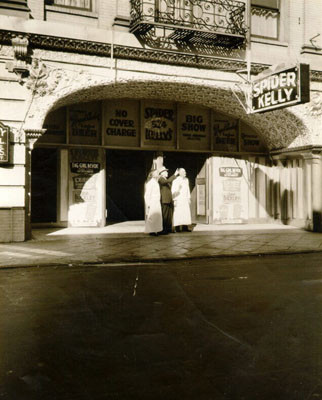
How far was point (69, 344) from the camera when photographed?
3963 mm

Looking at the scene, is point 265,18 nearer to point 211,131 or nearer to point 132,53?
point 211,131

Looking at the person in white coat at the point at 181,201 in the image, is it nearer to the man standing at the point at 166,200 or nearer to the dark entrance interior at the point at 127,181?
the man standing at the point at 166,200

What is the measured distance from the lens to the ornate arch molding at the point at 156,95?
10.9m

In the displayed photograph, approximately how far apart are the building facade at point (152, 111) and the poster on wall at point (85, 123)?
0.10 feet

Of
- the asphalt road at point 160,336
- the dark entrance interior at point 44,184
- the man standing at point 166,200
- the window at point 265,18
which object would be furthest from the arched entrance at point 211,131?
the asphalt road at point 160,336

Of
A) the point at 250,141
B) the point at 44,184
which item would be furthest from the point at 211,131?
the point at 44,184

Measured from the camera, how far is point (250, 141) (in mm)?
15953

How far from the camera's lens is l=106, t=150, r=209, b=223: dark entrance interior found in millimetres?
17062

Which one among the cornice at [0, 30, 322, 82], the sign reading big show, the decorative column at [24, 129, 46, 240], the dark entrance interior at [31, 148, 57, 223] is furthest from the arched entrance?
the sign reading big show

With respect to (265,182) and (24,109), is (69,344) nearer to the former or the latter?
(24,109)

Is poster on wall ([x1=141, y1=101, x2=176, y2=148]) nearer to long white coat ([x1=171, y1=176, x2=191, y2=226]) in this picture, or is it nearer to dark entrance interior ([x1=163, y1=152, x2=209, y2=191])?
dark entrance interior ([x1=163, y1=152, x2=209, y2=191])

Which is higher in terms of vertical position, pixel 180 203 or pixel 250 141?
pixel 250 141

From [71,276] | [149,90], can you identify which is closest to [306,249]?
[71,276]

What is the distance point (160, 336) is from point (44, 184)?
404 inches
